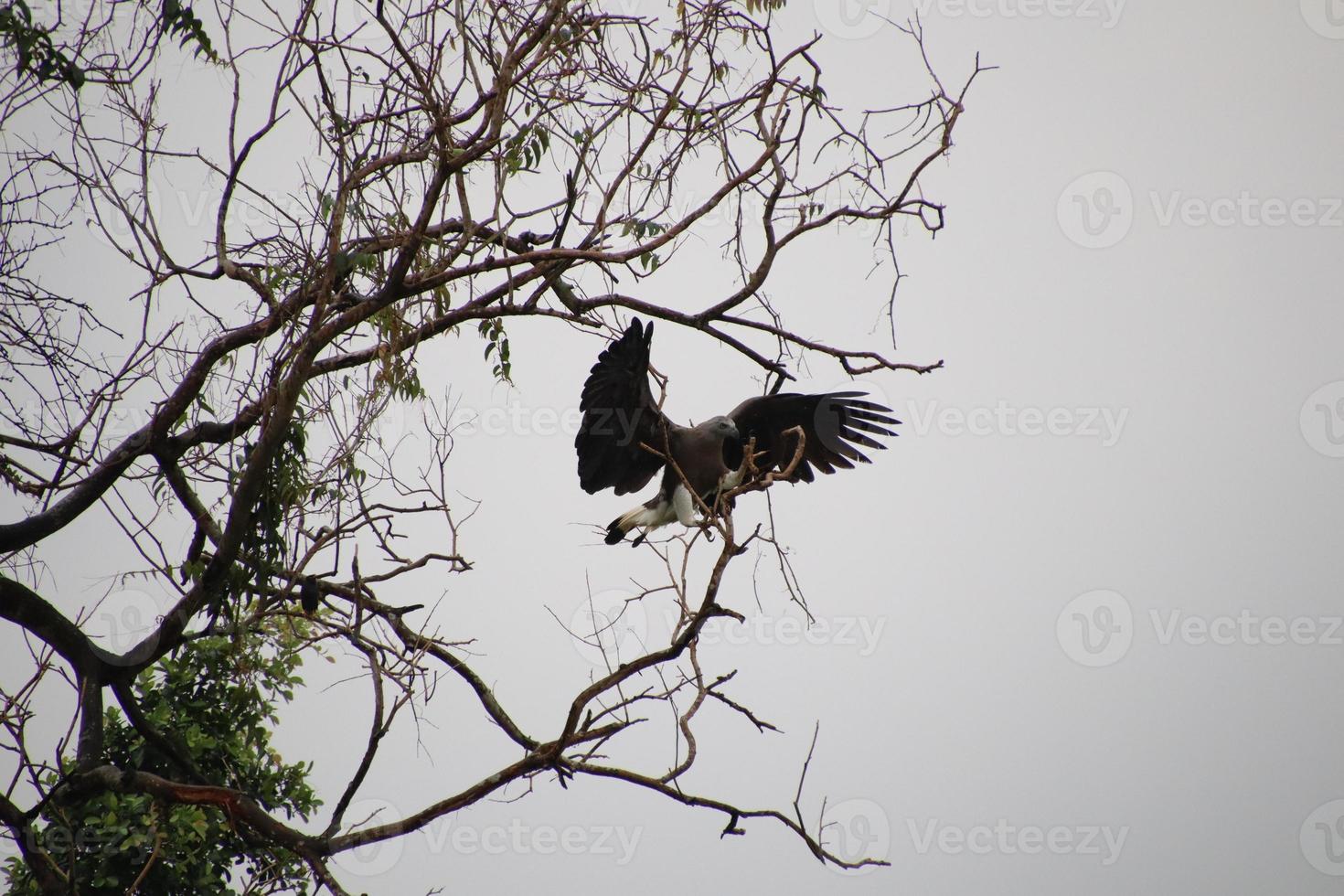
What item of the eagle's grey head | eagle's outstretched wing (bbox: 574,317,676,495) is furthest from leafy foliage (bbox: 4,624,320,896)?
the eagle's grey head

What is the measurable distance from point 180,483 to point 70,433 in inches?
13.2

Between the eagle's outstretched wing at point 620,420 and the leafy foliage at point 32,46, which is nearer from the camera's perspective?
the leafy foliage at point 32,46

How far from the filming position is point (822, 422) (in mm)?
4371

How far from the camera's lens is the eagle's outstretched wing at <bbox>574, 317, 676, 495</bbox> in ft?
11.8

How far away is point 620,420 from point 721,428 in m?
0.44

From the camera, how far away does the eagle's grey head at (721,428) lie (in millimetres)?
4047

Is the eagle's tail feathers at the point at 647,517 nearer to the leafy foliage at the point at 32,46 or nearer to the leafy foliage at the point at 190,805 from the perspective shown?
the leafy foliage at the point at 190,805

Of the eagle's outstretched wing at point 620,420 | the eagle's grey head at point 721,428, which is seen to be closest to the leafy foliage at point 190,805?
the eagle's outstretched wing at point 620,420

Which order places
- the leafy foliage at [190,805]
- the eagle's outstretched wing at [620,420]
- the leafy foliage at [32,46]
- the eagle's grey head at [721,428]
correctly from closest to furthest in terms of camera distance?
the leafy foliage at [32,46] → the leafy foliage at [190,805] → the eagle's outstretched wing at [620,420] → the eagle's grey head at [721,428]

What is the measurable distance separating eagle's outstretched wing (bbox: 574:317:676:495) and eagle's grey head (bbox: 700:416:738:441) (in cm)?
17

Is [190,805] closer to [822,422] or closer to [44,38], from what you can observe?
[44,38]

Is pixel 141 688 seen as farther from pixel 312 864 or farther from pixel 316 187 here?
pixel 316 187

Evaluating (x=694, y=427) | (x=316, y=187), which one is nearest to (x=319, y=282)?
(x=316, y=187)

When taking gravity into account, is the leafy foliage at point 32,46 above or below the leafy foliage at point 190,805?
above
